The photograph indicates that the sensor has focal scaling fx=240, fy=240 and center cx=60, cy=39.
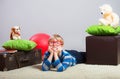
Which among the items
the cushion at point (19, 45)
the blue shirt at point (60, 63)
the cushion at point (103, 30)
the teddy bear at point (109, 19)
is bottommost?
the blue shirt at point (60, 63)

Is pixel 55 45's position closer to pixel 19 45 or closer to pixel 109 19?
pixel 19 45

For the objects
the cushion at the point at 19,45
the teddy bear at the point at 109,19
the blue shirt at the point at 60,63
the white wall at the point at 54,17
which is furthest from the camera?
the white wall at the point at 54,17

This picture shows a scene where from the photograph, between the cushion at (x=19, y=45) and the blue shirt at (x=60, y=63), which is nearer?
the blue shirt at (x=60, y=63)

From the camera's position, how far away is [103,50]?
63.8 inches

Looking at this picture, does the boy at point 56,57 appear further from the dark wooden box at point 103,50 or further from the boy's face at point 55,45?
the dark wooden box at point 103,50

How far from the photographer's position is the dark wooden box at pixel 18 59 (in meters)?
1.46

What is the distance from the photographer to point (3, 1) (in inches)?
95.3

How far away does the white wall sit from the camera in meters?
2.24

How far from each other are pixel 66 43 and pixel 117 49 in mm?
784

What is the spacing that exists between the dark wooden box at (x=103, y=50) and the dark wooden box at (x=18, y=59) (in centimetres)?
38

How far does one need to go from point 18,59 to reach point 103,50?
0.57m

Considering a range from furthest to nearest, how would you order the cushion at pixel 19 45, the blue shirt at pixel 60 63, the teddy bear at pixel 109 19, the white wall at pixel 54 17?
the white wall at pixel 54 17
the teddy bear at pixel 109 19
the cushion at pixel 19 45
the blue shirt at pixel 60 63

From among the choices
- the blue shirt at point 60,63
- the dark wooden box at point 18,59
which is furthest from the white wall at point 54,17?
the blue shirt at point 60,63

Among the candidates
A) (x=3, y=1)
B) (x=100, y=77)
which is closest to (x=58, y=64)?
(x=100, y=77)
